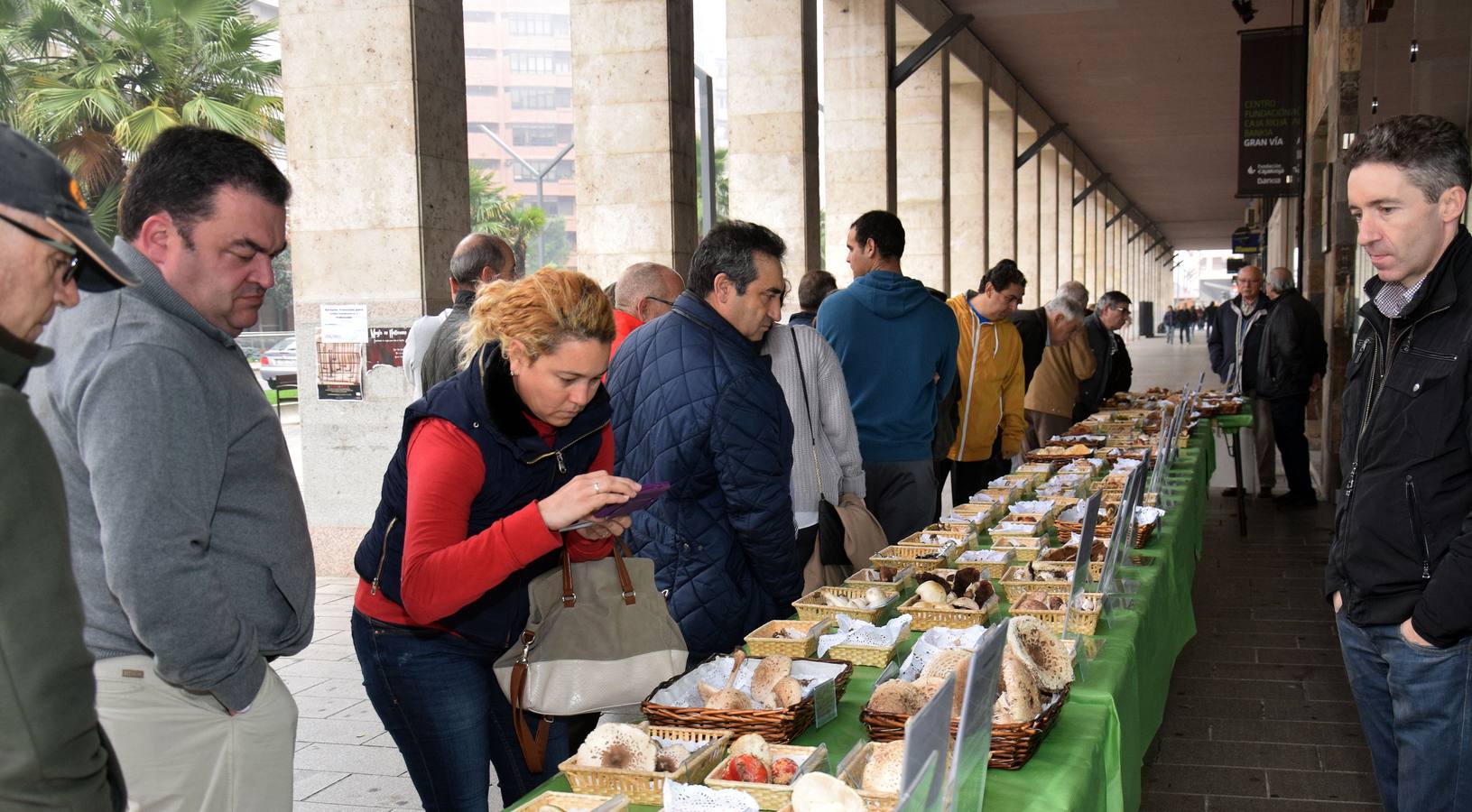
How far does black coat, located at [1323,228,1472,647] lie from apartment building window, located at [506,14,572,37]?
120147 mm

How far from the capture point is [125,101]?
18.5 meters

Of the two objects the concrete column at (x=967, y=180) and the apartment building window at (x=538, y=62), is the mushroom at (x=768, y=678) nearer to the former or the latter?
the concrete column at (x=967, y=180)

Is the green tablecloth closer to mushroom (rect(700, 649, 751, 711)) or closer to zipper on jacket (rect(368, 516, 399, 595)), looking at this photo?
mushroom (rect(700, 649, 751, 711))

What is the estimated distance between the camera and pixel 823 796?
5.83 ft

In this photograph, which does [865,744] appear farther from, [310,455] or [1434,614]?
[310,455]

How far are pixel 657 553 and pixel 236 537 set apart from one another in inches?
56.6

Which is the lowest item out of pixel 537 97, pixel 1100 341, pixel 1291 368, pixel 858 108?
pixel 1291 368

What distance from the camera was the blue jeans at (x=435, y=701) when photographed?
2498mm

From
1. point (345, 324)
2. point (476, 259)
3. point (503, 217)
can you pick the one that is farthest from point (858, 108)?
point (503, 217)

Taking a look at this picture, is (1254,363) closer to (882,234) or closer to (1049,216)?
(882,234)

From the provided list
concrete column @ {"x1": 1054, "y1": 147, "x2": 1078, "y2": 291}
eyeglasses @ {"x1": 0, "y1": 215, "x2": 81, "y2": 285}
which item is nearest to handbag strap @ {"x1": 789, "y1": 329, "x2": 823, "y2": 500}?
eyeglasses @ {"x1": 0, "y1": 215, "x2": 81, "y2": 285}

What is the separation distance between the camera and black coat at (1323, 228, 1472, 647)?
2.38 meters

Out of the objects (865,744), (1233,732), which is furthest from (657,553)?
(1233,732)

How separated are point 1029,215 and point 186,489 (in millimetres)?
25195
